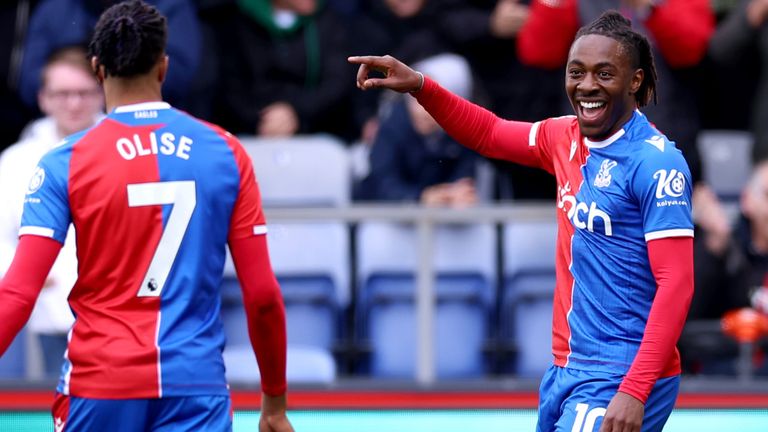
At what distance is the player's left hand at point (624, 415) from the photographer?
365 cm

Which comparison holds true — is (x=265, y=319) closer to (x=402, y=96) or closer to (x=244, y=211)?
(x=244, y=211)

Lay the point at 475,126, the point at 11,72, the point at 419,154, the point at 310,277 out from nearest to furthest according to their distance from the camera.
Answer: the point at 475,126
the point at 310,277
the point at 419,154
the point at 11,72

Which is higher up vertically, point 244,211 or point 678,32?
point 678,32

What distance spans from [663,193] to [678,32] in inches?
118

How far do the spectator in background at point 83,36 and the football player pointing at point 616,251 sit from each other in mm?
3117

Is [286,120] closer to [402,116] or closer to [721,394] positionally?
[402,116]

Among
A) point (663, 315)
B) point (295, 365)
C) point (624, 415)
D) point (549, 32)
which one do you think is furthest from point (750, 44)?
point (624, 415)

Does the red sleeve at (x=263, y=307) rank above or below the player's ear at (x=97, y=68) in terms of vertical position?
below

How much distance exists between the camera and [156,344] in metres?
3.76

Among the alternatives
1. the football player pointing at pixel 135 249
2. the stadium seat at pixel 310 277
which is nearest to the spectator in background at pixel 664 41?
the stadium seat at pixel 310 277

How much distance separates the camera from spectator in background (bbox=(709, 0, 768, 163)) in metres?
7.03

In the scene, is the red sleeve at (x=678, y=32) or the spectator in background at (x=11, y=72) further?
the spectator in background at (x=11, y=72)

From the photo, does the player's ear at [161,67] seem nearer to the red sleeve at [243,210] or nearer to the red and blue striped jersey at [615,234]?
the red sleeve at [243,210]

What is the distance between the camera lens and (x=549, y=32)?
22.0 feet
